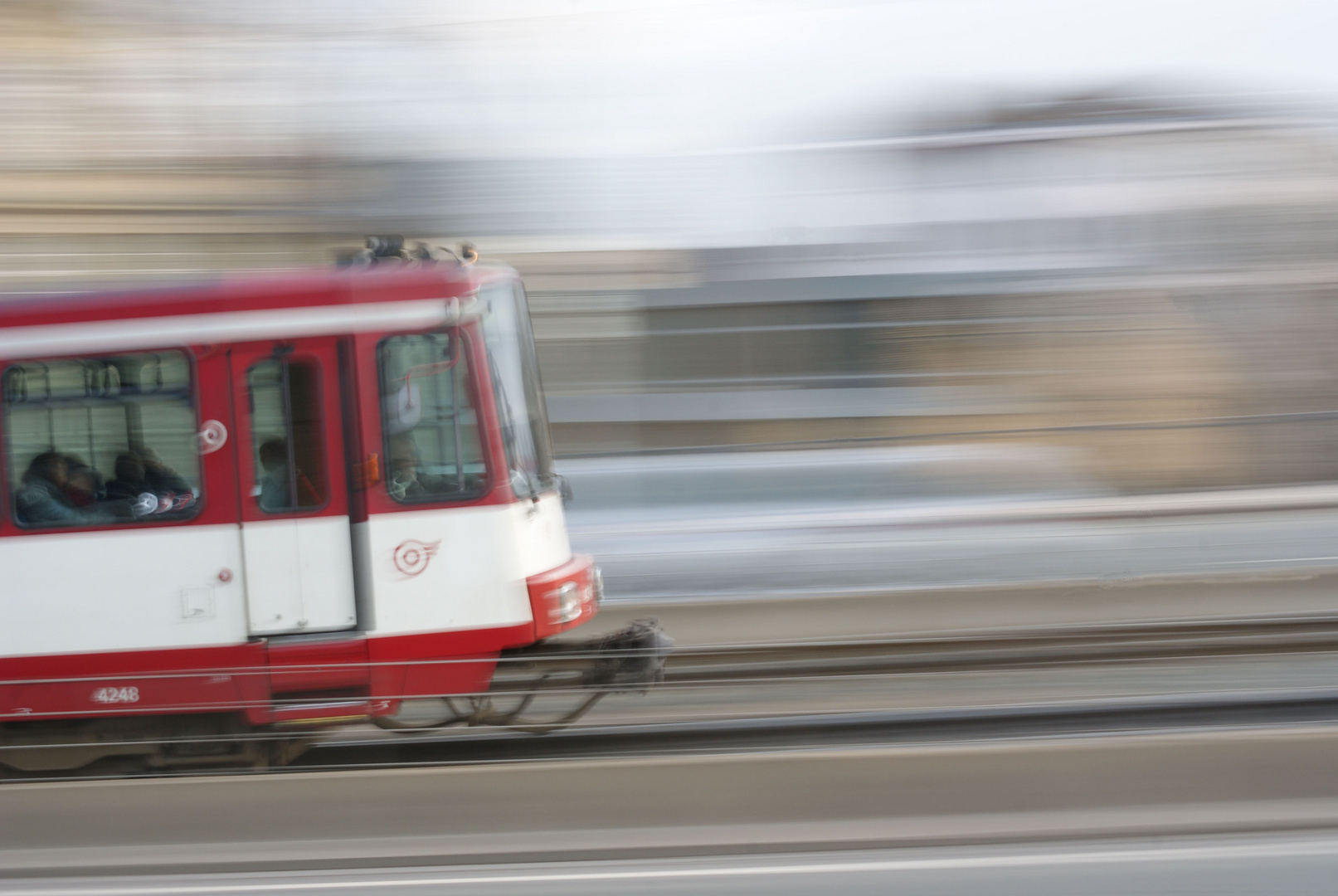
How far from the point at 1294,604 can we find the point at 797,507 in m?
5.84

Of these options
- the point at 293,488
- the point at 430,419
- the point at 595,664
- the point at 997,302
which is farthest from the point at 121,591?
the point at 997,302

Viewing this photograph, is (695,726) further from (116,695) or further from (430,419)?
(116,695)

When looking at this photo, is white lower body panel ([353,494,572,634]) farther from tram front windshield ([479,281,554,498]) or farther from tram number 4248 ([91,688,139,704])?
tram number 4248 ([91,688,139,704])

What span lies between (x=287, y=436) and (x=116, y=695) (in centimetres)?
153

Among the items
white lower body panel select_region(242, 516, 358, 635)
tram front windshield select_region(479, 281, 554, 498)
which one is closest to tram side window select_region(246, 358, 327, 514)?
white lower body panel select_region(242, 516, 358, 635)

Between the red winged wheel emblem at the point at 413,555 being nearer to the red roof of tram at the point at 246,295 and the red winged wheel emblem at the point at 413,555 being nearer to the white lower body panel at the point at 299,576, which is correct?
the white lower body panel at the point at 299,576

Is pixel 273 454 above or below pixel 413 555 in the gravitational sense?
above

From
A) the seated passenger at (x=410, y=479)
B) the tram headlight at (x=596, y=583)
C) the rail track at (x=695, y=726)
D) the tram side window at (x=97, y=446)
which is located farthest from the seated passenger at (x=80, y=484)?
the tram headlight at (x=596, y=583)

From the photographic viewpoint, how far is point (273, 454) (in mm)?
5918

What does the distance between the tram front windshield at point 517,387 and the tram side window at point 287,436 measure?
941 millimetres

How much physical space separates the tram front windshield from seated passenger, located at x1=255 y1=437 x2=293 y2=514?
1.11 m

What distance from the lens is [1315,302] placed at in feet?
50.4

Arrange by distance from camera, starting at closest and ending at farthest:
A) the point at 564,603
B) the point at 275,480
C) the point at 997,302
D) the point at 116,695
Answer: the point at 116,695, the point at 275,480, the point at 564,603, the point at 997,302

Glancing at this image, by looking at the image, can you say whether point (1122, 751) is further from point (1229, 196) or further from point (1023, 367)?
point (1229, 196)
